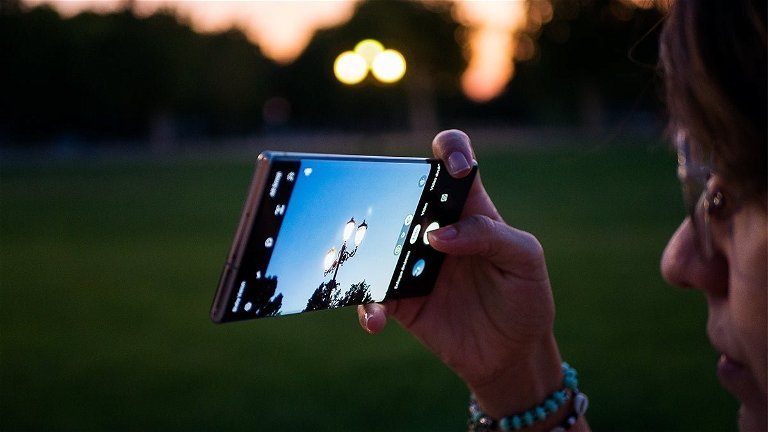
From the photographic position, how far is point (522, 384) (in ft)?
6.21

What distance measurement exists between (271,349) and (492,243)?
15.8ft

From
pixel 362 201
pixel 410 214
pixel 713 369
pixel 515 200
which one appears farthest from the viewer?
pixel 515 200

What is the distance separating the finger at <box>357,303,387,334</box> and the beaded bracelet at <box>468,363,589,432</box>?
373mm

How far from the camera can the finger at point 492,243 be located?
182 centimetres

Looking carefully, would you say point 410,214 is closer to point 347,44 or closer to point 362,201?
point 362,201

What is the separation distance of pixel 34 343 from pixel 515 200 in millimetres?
11894

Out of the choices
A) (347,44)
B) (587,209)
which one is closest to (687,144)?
(587,209)

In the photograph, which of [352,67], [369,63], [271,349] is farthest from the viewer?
[352,67]

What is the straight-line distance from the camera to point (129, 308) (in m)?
7.89

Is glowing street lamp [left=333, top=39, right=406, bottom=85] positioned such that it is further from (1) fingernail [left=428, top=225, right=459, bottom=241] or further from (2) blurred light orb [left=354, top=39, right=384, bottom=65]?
(1) fingernail [left=428, top=225, right=459, bottom=241]

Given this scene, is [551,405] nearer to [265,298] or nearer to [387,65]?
[265,298]

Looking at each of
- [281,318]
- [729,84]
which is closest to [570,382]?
[729,84]

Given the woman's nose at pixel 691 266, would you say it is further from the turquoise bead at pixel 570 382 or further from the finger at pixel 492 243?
the turquoise bead at pixel 570 382

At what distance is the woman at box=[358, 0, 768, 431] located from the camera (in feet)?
3.64
